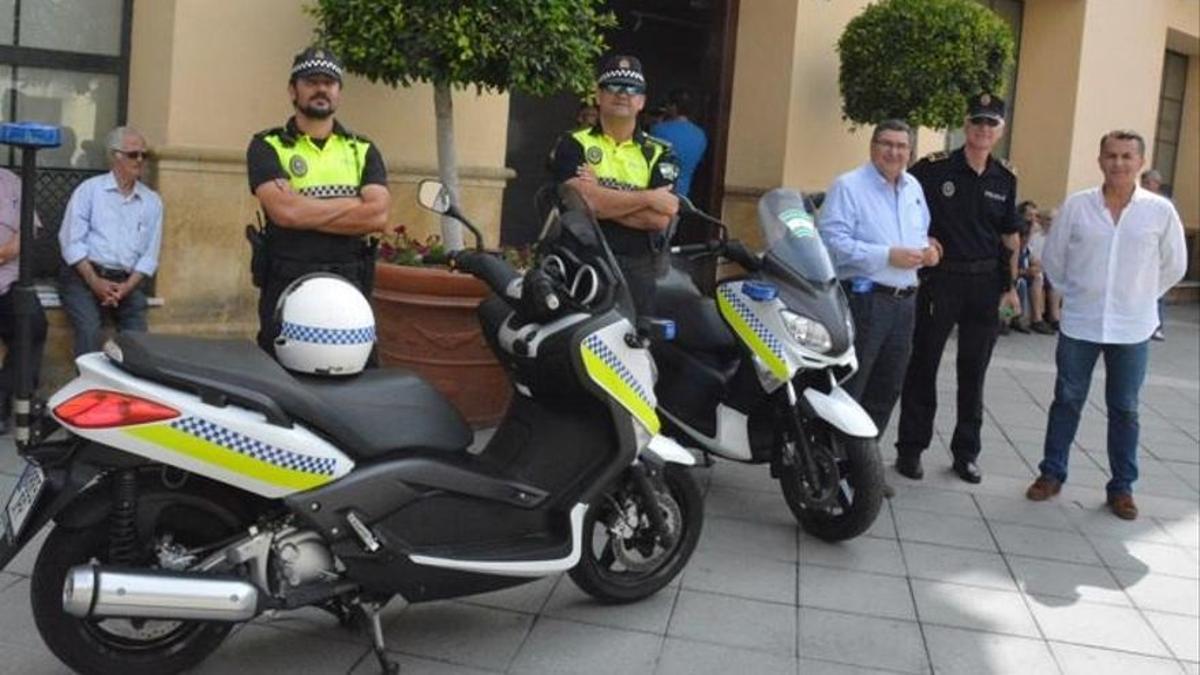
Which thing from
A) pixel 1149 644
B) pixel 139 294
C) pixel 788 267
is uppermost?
pixel 788 267

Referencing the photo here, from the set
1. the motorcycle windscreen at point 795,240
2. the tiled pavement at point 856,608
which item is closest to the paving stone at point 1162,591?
the tiled pavement at point 856,608

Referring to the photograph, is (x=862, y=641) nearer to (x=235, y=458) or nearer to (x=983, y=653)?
(x=983, y=653)

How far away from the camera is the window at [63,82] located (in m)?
5.98

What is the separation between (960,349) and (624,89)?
2349 millimetres

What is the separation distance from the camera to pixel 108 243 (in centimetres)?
566

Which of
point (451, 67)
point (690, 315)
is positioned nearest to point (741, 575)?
point (690, 315)

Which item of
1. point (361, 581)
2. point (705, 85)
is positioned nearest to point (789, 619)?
point (361, 581)

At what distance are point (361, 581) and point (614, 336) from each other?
103 cm

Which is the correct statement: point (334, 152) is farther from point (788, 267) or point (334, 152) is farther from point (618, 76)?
point (788, 267)

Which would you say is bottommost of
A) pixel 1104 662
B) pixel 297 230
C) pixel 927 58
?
pixel 1104 662

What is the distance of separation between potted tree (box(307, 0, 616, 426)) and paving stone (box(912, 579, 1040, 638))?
210 centimetres

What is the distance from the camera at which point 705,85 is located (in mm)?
10422

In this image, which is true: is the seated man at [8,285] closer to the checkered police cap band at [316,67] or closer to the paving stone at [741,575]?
the checkered police cap band at [316,67]

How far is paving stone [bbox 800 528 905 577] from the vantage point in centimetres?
469
